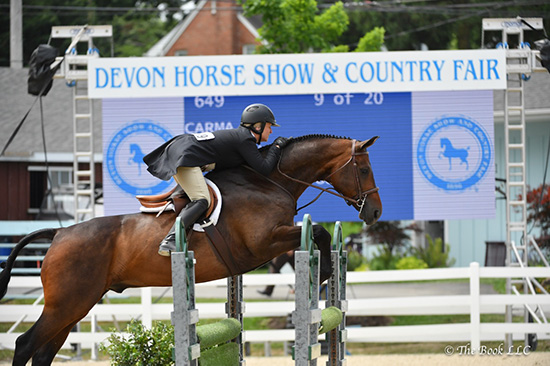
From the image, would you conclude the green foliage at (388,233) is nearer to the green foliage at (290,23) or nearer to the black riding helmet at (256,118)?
the green foliage at (290,23)

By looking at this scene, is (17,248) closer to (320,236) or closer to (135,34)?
(320,236)

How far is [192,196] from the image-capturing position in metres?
5.72

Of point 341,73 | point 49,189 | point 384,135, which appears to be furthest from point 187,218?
point 49,189

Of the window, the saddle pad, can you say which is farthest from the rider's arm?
the window

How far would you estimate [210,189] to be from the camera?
19.2ft

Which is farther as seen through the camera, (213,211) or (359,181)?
(359,181)

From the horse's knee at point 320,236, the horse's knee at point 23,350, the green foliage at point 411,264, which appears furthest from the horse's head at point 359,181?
the green foliage at point 411,264

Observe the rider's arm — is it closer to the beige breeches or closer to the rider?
the rider

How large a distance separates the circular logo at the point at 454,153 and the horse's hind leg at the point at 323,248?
4.93m

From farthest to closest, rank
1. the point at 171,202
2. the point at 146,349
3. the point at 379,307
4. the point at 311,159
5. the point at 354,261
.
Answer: the point at 354,261 → the point at 379,307 → the point at 146,349 → the point at 311,159 → the point at 171,202

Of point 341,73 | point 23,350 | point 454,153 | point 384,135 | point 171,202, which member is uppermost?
point 341,73

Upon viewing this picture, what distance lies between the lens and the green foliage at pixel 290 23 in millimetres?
15281

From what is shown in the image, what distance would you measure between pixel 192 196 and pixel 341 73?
16.5 ft

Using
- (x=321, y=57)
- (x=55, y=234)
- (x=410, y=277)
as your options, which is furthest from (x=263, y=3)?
(x=55, y=234)
